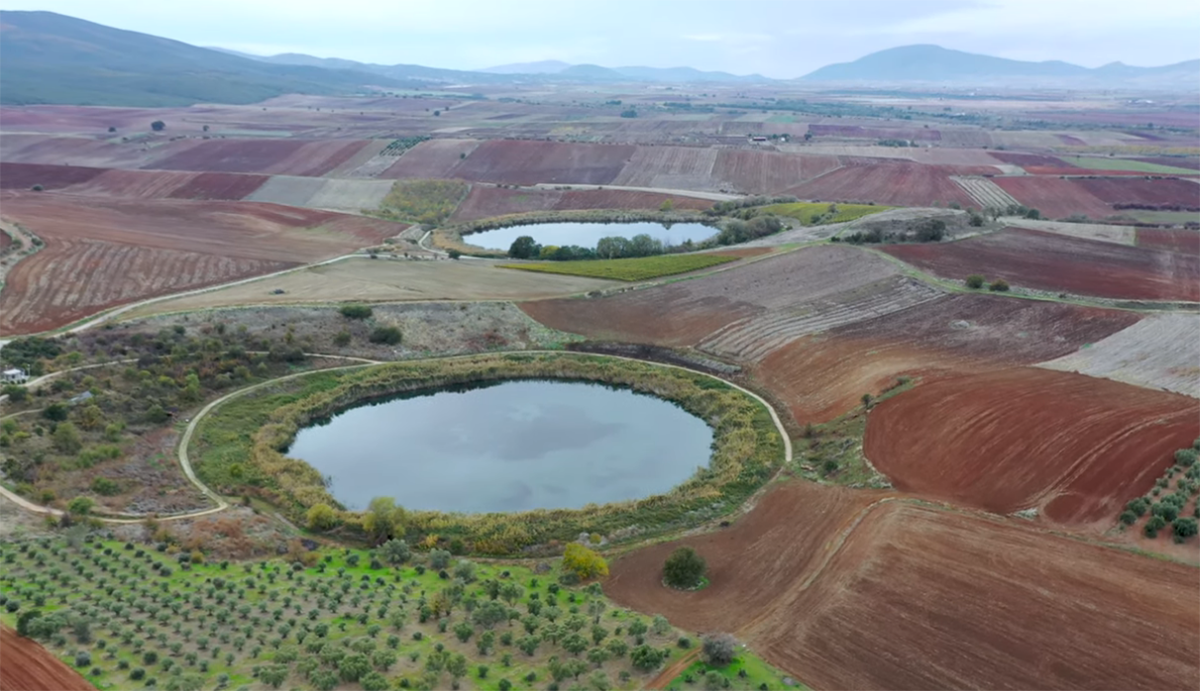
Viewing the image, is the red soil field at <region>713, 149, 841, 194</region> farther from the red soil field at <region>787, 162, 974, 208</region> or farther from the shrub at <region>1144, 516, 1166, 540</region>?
the shrub at <region>1144, 516, 1166, 540</region>

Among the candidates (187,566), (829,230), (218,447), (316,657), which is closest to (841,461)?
(316,657)

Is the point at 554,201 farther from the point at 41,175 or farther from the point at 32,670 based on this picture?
the point at 32,670

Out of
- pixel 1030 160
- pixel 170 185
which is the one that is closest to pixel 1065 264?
pixel 1030 160

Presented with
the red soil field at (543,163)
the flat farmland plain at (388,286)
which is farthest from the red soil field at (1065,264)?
the red soil field at (543,163)

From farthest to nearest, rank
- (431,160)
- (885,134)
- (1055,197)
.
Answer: (885,134)
(431,160)
(1055,197)

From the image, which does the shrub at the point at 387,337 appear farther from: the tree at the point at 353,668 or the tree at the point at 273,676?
the tree at the point at 273,676

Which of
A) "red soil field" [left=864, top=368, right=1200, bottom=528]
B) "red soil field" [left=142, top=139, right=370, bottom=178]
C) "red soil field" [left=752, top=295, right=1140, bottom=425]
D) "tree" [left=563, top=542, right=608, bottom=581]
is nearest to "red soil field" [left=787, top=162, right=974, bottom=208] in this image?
"red soil field" [left=752, top=295, right=1140, bottom=425]
